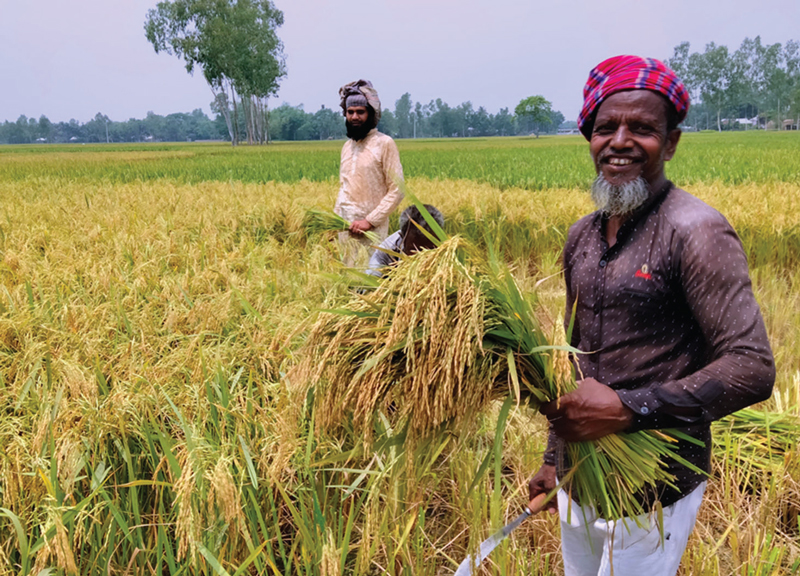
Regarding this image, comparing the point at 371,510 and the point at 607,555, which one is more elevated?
the point at 607,555

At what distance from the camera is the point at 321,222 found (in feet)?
14.7

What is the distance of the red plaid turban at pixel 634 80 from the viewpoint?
3.76 feet

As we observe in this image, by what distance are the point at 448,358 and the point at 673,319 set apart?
19.8 inches

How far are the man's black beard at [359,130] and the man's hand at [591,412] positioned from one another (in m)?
2.75

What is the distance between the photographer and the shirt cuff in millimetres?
1027

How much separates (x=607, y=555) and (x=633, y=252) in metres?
0.67

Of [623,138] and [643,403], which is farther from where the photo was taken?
[623,138]

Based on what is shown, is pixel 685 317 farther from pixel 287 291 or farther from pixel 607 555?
pixel 287 291

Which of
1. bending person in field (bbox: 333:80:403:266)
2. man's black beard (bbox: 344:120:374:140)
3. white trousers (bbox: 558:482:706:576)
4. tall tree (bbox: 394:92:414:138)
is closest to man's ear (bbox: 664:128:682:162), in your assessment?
white trousers (bbox: 558:482:706:576)

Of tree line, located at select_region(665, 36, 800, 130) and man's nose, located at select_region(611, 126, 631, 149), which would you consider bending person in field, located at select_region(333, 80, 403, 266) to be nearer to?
man's nose, located at select_region(611, 126, 631, 149)

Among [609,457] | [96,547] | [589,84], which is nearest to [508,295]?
[609,457]

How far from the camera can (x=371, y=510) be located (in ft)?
5.31

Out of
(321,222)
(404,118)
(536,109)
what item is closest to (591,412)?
(321,222)

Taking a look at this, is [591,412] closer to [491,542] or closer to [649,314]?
[649,314]
